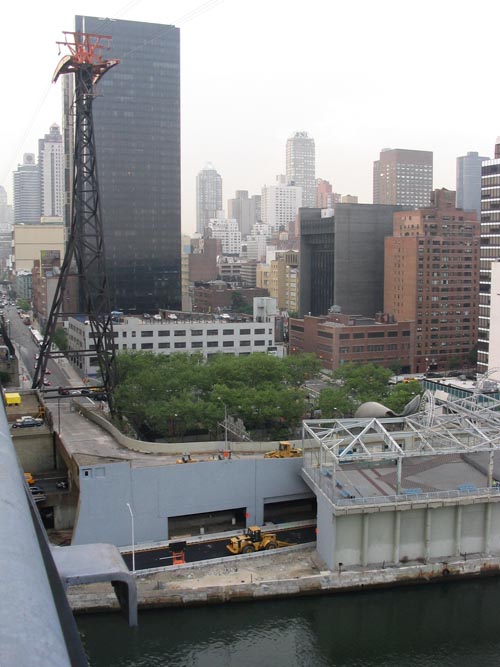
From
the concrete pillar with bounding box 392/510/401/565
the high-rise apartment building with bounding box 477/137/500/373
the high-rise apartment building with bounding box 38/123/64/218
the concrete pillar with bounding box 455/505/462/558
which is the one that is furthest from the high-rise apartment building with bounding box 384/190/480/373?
the high-rise apartment building with bounding box 38/123/64/218

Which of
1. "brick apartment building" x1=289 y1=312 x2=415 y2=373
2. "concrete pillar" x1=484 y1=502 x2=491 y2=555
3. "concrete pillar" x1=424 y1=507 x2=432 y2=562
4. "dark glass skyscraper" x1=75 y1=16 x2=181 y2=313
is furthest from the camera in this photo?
"dark glass skyscraper" x1=75 y1=16 x2=181 y2=313

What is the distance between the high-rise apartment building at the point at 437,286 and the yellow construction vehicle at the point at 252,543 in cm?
3414

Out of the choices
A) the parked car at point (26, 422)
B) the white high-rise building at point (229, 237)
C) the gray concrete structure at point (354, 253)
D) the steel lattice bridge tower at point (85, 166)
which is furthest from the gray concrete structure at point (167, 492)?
the white high-rise building at point (229, 237)

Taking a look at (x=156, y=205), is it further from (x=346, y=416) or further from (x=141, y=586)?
(x=141, y=586)

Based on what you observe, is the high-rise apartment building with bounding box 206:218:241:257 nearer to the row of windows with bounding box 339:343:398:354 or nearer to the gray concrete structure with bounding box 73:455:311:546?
the row of windows with bounding box 339:343:398:354

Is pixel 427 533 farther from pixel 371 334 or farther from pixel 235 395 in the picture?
pixel 371 334

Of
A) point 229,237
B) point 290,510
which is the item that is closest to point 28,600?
point 290,510

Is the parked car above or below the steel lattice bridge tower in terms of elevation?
below

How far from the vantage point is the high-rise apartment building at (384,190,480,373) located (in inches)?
2074

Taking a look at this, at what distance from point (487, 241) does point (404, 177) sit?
118269mm

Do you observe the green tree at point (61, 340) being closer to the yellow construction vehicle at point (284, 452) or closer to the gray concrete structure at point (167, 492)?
the yellow construction vehicle at point (284, 452)

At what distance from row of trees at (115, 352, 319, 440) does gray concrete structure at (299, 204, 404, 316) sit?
92.5 feet

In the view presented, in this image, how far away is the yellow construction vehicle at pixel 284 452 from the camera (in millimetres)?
22516

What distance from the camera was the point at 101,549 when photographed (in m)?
3.23
